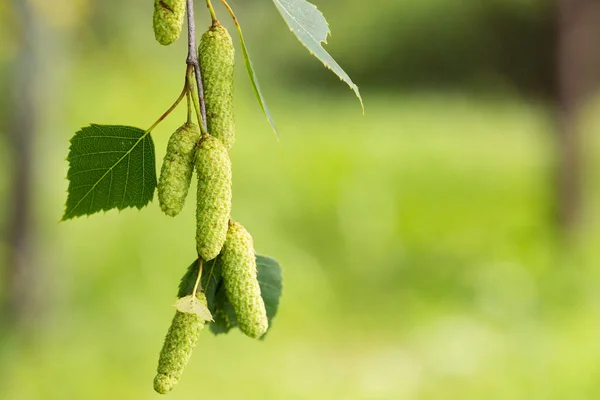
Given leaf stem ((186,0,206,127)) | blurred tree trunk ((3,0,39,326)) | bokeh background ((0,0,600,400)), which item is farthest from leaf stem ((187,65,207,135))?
blurred tree trunk ((3,0,39,326))

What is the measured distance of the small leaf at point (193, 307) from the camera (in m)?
0.85

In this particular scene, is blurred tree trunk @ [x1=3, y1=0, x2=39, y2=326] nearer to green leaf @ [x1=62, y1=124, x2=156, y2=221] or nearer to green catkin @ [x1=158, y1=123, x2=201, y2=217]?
green leaf @ [x1=62, y1=124, x2=156, y2=221]

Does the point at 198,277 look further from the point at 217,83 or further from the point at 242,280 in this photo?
the point at 217,83

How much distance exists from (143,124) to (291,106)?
3093mm

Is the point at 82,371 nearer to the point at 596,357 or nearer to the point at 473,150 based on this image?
the point at 596,357

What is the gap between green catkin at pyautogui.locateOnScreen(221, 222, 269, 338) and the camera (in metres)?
0.87

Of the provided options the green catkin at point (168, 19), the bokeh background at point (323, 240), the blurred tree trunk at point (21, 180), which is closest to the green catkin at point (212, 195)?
the green catkin at point (168, 19)

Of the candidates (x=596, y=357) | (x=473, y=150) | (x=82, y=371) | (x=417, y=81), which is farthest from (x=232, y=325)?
(x=417, y=81)

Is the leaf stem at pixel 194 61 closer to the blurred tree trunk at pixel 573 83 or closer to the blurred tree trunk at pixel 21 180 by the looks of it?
the blurred tree trunk at pixel 21 180

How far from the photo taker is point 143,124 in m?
6.25

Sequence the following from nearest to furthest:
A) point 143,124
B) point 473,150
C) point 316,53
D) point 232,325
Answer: point 316,53, point 232,325, point 143,124, point 473,150

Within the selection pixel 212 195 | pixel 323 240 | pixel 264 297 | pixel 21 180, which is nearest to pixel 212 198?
pixel 212 195

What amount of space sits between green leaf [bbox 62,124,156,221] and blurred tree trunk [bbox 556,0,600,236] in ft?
16.8

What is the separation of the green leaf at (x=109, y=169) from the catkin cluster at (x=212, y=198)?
71mm
